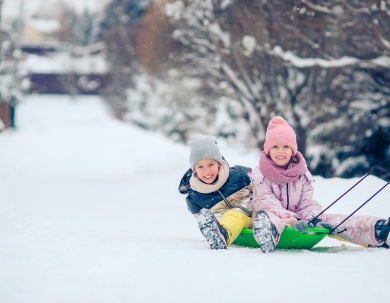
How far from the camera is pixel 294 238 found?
421cm

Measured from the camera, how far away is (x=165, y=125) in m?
29.0

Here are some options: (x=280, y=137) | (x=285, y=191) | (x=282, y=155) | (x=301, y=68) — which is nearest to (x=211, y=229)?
(x=285, y=191)

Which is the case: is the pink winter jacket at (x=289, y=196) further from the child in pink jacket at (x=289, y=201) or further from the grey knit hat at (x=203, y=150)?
the grey knit hat at (x=203, y=150)

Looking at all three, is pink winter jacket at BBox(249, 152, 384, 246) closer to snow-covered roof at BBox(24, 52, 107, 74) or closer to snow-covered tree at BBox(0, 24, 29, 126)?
snow-covered tree at BBox(0, 24, 29, 126)

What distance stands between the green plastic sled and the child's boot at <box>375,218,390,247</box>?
37 cm

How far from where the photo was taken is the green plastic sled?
4.11 meters

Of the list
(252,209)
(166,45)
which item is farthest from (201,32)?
(252,209)

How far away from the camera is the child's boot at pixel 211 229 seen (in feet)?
13.4

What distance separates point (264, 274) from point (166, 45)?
15.4 meters

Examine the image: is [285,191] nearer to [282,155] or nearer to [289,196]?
[289,196]

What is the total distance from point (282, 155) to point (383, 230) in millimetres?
983

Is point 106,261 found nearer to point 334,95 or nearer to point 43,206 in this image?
point 43,206

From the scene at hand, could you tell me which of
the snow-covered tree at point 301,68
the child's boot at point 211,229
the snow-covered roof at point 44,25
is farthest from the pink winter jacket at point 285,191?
the snow-covered roof at point 44,25

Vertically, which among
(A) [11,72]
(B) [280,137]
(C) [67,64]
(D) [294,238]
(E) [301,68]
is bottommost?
(D) [294,238]
